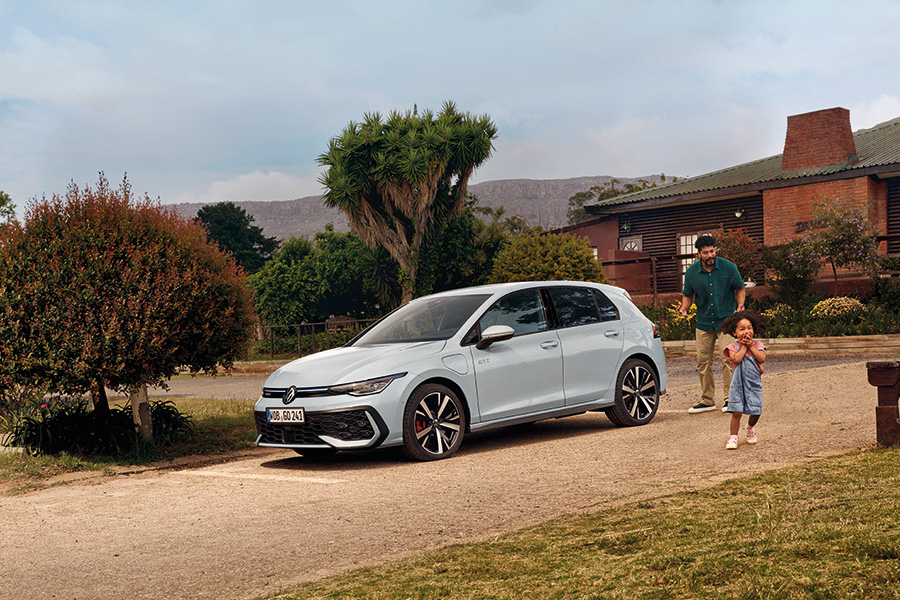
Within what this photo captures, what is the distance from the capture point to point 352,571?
471cm

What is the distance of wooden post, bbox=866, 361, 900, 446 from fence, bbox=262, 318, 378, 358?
22.1 metres

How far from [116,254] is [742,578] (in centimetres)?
755

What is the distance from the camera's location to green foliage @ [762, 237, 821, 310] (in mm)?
22141

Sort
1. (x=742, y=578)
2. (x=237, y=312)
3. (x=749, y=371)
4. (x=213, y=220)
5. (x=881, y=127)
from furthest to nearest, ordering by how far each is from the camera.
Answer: (x=213, y=220) → (x=881, y=127) → (x=237, y=312) → (x=749, y=371) → (x=742, y=578)

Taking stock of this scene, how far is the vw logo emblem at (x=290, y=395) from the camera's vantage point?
328 inches

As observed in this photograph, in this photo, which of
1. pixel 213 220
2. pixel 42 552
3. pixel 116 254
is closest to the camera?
pixel 42 552

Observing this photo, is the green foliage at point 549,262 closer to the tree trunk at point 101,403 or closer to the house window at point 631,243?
the house window at point 631,243

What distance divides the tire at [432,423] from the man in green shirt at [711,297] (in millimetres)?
3359

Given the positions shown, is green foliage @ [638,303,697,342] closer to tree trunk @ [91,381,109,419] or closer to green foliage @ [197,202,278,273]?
tree trunk @ [91,381,109,419]

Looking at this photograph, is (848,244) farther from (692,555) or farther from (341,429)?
(692,555)

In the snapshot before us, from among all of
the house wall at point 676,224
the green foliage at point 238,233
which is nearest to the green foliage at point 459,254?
the house wall at point 676,224

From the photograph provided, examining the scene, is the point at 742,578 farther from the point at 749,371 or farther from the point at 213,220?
the point at 213,220

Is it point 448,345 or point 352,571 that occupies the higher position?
point 448,345

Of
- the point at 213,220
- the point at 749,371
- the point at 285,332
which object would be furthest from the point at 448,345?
the point at 213,220
